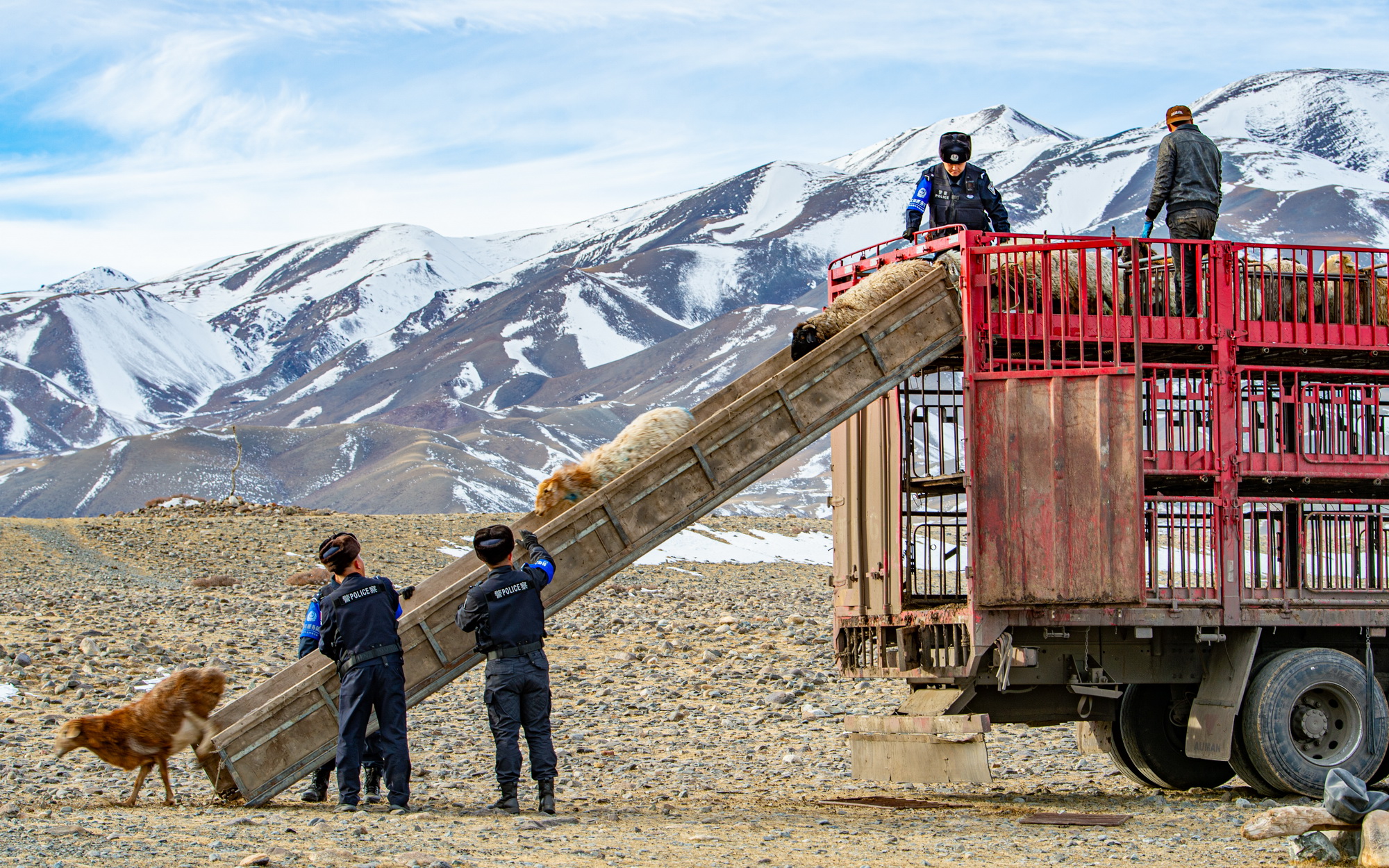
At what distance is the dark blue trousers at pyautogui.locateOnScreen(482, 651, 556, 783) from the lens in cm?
861

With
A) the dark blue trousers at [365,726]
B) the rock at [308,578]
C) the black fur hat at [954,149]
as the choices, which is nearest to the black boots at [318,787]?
the dark blue trousers at [365,726]

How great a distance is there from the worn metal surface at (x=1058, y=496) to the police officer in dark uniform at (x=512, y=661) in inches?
112

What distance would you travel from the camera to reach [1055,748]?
1330cm

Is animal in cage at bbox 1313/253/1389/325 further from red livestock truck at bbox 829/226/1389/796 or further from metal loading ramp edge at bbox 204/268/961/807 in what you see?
metal loading ramp edge at bbox 204/268/961/807

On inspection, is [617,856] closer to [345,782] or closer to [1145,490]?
[345,782]

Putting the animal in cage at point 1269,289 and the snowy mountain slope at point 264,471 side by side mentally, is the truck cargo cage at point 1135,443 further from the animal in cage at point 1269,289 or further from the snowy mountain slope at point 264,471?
the snowy mountain slope at point 264,471

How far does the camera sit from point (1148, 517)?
10250 millimetres

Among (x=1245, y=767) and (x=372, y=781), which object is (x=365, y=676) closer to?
(x=372, y=781)

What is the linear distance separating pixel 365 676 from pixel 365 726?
30 centimetres

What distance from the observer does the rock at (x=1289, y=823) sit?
25.4 feet

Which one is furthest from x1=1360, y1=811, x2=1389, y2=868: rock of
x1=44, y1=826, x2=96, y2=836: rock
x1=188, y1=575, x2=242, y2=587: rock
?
x1=188, y1=575, x2=242, y2=587: rock

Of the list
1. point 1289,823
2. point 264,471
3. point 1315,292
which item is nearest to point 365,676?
point 1289,823

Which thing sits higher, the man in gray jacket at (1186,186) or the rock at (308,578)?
the man in gray jacket at (1186,186)

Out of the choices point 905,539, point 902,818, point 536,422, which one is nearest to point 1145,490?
point 905,539
